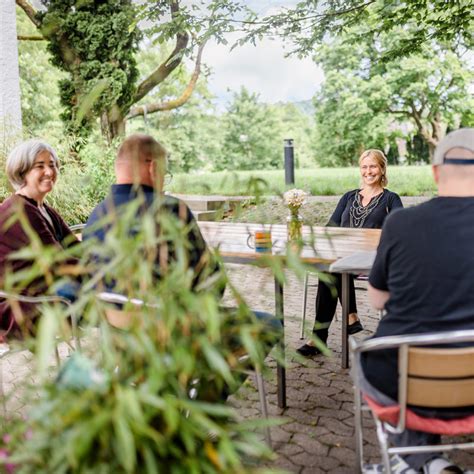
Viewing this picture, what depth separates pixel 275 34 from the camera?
335 inches

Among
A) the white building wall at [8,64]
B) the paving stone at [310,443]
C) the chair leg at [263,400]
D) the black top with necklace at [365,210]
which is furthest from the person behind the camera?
the white building wall at [8,64]

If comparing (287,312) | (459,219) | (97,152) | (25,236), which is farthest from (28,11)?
(459,219)

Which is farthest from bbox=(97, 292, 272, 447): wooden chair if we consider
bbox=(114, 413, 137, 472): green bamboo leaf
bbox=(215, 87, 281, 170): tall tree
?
bbox=(215, 87, 281, 170): tall tree

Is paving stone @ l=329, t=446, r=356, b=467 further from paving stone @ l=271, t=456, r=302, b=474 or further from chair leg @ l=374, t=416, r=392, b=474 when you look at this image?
chair leg @ l=374, t=416, r=392, b=474

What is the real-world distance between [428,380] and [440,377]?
0.04 meters

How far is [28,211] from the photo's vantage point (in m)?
2.85

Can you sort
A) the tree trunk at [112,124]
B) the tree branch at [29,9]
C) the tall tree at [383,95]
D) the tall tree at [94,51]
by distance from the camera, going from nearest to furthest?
1. the tall tree at [94,51]
2. the tree trunk at [112,124]
3. the tree branch at [29,9]
4. the tall tree at [383,95]

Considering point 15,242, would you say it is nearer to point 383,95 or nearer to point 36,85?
point 36,85

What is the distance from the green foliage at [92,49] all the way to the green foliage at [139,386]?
1109 cm

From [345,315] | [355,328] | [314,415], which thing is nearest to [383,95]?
[355,328]

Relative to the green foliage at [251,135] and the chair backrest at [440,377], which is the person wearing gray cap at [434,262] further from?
the green foliage at [251,135]

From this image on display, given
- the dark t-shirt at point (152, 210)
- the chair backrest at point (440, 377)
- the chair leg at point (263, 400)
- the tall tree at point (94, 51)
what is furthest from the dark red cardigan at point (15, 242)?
the tall tree at point (94, 51)

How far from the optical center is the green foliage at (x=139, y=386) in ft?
4.00

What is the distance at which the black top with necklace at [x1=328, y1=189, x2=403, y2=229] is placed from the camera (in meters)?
4.26
